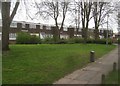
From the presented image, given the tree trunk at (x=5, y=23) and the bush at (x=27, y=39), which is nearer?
the tree trunk at (x=5, y=23)

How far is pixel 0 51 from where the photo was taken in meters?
19.1

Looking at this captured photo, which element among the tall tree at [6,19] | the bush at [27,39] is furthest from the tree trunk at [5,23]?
the bush at [27,39]

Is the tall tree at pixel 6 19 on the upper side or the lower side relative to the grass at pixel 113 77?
upper

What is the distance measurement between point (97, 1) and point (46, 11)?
9.46 m

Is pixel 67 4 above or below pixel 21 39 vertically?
above

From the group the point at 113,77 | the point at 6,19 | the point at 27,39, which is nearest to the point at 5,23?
the point at 6,19

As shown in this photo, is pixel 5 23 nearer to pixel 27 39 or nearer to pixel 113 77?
pixel 113 77

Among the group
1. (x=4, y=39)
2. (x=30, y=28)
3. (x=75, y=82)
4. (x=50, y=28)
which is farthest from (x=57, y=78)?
(x=50, y=28)

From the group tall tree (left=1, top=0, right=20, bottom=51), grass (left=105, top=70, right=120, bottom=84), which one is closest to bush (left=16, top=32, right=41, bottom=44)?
tall tree (left=1, top=0, right=20, bottom=51)

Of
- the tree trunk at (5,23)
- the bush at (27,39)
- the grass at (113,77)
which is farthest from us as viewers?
the bush at (27,39)

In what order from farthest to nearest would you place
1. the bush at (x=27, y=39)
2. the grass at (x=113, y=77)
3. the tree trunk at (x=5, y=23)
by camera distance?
the bush at (x=27, y=39), the tree trunk at (x=5, y=23), the grass at (x=113, y=77)

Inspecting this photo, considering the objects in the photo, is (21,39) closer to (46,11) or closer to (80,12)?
(46,11)

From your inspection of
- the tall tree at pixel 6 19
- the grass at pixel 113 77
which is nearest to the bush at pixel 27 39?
the tall tree at pixel 6 19

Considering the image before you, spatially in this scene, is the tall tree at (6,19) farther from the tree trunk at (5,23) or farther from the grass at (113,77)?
the grass at (113,77)
